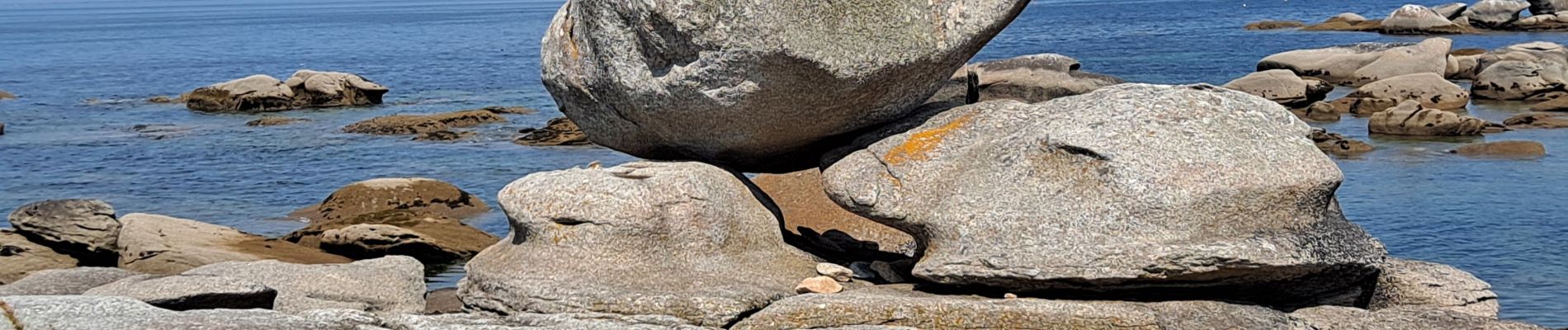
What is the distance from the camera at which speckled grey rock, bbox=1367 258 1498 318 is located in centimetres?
1257

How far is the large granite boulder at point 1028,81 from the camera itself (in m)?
18.2

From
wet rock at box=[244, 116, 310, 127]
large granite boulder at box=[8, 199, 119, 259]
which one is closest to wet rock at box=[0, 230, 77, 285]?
large granite boulder at box=[8, 199, 119, 259]

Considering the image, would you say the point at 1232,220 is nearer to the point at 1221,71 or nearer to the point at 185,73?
the point at 1221,71

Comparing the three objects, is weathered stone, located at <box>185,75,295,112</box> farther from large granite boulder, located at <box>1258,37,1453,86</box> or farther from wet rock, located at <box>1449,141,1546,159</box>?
wet rock, located at <box>1449,141,1546,159</box>

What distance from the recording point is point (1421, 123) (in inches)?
1296

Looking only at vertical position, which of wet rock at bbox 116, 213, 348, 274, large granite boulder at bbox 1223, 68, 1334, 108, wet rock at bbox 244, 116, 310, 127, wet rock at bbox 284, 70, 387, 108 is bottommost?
wet rock at bbox 284, 70, 387, 108

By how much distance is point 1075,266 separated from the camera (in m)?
11.3

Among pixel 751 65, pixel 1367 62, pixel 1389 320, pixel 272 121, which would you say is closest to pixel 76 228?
pixel 751 65

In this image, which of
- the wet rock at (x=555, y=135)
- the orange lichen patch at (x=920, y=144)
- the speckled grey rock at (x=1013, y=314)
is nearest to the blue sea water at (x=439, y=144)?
the wet rock at (x=555, y=135)

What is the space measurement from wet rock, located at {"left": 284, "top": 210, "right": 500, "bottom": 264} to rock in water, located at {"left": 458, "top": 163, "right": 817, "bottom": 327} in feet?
25.0

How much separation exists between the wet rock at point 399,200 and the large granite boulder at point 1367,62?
28.6m

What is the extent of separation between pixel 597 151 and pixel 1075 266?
2447 cm

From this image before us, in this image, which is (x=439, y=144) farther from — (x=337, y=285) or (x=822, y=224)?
(x=337, y=285)

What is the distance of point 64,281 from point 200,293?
2332 mm
